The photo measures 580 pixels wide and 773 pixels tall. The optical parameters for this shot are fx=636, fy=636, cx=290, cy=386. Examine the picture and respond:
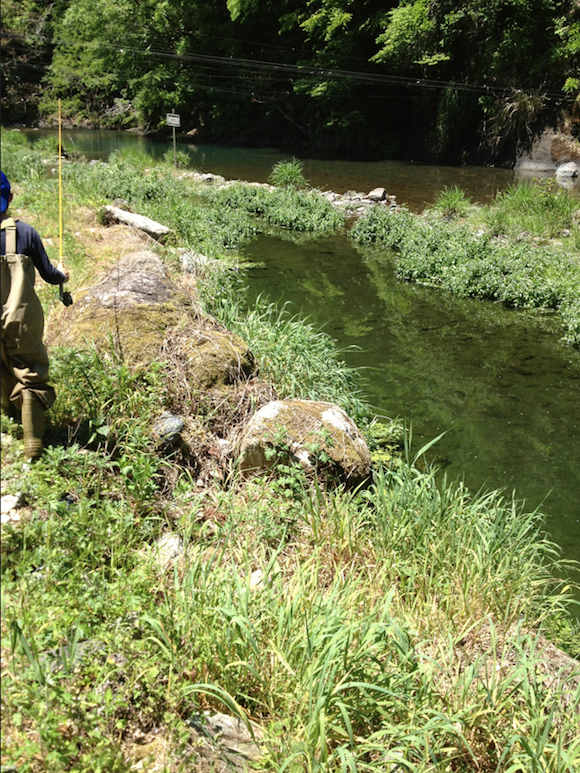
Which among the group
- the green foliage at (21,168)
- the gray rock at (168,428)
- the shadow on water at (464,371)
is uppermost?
the green foliage at (21,168)

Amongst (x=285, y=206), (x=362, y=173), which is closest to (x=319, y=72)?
(x=362, y=173)

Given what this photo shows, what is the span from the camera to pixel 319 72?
28.5 m

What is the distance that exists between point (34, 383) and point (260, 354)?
9.47 feet

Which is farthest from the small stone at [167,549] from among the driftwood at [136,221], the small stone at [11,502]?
the driftwood at [136,221]

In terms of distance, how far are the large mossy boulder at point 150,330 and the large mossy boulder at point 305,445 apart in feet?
2.36

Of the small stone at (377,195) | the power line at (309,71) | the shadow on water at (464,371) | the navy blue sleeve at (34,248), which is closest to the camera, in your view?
the navy blue sleeve at (34,248)

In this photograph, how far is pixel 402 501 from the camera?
13.6 feet

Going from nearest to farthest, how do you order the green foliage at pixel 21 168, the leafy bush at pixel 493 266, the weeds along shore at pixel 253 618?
1. the weeds along shore at pixel 253 618
2. the leafy bush at pixel 493 266
3. the green foliage at pixel 21 168

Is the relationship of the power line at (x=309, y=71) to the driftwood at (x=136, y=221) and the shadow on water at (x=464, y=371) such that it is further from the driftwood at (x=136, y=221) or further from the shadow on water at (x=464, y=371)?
the driftwood at (x=136, y=221)

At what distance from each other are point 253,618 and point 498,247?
9.48 m

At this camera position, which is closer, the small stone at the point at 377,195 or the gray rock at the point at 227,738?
the gray rock at the point at 227,738

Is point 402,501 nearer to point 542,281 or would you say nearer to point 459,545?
point 459,545

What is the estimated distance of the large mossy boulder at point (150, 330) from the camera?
4898 millimetres

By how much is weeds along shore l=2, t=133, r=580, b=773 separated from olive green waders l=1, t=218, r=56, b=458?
136mm
